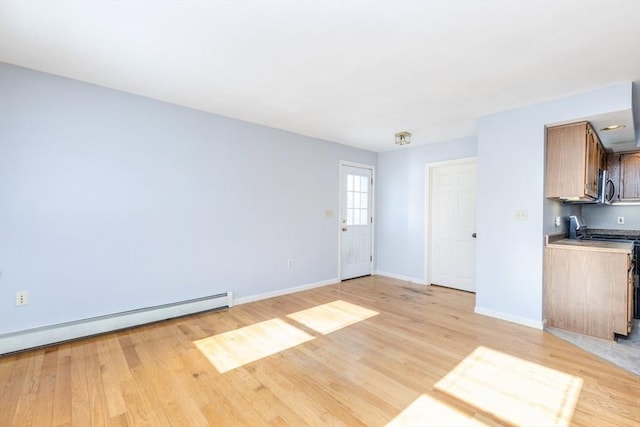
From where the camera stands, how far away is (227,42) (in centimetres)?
208

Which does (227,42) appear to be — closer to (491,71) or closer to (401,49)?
A: (401,49)

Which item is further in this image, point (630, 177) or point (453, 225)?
point (453, 225)

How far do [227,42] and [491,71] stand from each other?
2168 mm

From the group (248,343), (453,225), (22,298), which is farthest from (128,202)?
(453,225)

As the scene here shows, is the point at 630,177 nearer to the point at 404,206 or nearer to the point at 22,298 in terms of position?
the point at 404,206

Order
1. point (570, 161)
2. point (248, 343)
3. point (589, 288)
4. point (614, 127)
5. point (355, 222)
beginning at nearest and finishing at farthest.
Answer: point (248, 343), point (589, 288), point (570, 161), point (614, 127), point (355, 222)

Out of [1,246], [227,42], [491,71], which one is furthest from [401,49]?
[1,246]

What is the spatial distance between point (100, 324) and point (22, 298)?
642 millimetres

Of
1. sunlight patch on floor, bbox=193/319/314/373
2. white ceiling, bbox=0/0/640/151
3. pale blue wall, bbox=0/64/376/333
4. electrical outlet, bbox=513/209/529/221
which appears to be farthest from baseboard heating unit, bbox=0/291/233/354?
electrical outlet, bbox=513/209/529/221

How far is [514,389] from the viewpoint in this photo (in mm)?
2025

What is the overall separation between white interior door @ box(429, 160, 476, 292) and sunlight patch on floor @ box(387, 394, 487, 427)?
3120 millimetres

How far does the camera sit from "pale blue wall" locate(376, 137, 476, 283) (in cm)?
497

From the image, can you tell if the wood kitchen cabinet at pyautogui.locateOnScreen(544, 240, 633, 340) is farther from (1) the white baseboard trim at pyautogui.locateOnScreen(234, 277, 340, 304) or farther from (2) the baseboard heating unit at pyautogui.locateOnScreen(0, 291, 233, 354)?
(2) the baseboard heating unit at pyautogui.locateOnScreen(0, 291, 233, 354)

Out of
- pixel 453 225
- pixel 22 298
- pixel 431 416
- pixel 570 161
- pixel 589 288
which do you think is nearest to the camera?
pixel 431 416
